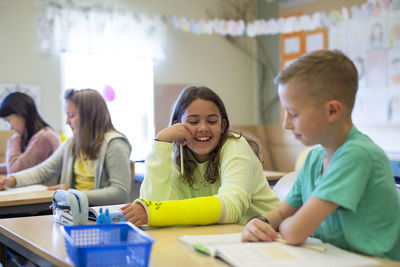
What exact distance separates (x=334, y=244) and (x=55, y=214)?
2.99 ft

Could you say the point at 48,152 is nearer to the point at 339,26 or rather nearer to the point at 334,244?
the point at 334,244

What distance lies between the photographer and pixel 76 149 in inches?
109

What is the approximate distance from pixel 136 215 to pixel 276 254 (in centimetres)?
50

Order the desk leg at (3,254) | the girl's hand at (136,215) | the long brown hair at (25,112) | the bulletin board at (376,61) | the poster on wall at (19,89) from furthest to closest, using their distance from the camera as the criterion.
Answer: the bulletin board at (376,61) < the poster on wall at (19,89) < the long brown hair at (25,112) < the desk leg at (3,254) < the girl's hand at (136,215)

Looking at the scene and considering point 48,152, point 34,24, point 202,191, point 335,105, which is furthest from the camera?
point 34,24

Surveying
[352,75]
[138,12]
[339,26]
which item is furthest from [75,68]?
[352,75]

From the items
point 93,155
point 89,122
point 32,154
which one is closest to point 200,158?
point 93,155

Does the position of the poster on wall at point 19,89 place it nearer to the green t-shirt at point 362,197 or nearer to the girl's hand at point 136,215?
the girl's hand at point 136,215

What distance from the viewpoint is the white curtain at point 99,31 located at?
466 centimetres

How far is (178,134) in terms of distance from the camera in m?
1.80

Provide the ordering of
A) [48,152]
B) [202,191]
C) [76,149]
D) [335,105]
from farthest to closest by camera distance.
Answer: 1. [48,152]
2. [76,149]
3. [202,191]
4. [335,105]

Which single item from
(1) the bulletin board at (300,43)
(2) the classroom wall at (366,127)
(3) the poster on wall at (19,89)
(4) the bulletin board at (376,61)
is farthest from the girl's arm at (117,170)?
(1) the bulletin board at (300,43)

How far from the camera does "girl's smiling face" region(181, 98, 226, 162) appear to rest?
5.90ft

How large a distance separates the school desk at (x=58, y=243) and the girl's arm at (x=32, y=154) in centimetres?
176
